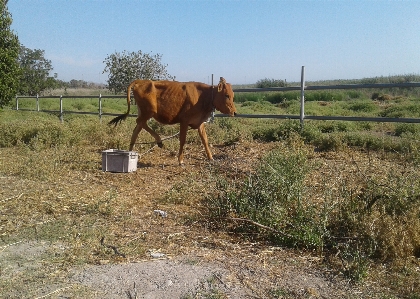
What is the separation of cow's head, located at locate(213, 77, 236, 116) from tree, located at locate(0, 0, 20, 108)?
11.6 m

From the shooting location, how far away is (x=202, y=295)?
3188mm

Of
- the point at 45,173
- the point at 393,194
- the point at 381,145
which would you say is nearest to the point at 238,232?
the point at 393,194

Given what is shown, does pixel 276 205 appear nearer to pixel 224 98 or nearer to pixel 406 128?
→ pixel 224 98

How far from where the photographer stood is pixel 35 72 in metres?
41.1

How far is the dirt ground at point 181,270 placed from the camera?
3248 millimetres

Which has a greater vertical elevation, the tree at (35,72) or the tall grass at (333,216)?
the tree at (35,72)

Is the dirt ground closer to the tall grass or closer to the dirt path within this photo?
the dirt path

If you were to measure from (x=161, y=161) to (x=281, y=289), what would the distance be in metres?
5.89

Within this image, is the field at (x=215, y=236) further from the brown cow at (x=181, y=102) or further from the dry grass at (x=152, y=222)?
the brown cow at (x=181, y=102)

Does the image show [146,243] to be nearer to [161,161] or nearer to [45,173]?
[45,173]

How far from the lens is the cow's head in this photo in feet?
26.0

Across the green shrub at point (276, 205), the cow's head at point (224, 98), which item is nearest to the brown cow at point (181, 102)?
the cow's head at point (224, 98)

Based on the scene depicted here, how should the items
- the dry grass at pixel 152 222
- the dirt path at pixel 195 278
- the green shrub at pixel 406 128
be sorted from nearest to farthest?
the dirt path at pixel 195 278
the dry grass at pixel 152 222
the green shrub at pixel 406 128

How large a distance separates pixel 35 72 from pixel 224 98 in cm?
3782
